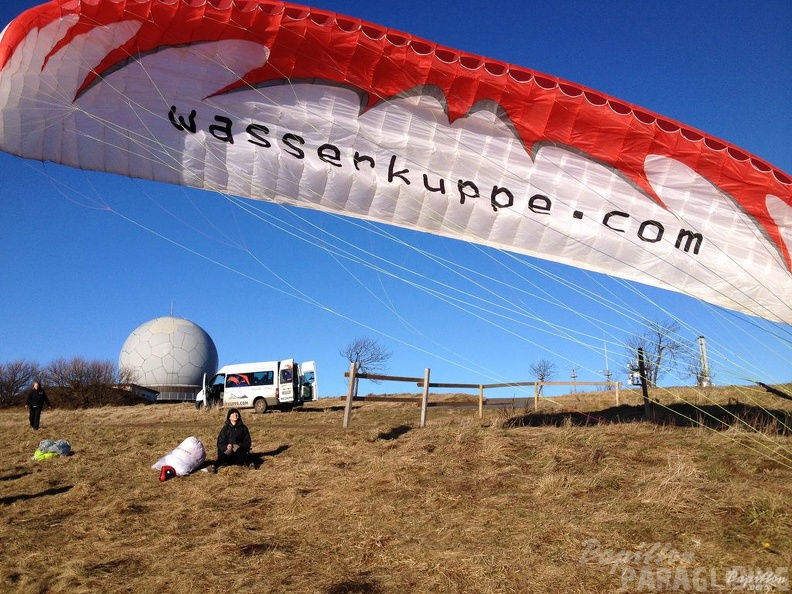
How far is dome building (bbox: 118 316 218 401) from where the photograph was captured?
43.0 metres

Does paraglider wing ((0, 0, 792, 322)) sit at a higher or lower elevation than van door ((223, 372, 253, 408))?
higher

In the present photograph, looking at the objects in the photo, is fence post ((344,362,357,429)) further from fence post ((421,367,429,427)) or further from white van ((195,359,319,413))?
white van ((195,359,319,413))

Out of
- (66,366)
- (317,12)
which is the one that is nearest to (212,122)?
(317,12)

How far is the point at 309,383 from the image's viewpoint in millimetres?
31703

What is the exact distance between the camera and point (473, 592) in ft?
16.9

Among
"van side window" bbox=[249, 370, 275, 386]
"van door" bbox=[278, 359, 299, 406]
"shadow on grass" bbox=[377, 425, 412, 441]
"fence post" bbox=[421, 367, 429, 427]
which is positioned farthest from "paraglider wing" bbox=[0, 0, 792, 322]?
"van side window" bbox=[249, 370, 275, 386]

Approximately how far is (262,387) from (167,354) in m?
16.1

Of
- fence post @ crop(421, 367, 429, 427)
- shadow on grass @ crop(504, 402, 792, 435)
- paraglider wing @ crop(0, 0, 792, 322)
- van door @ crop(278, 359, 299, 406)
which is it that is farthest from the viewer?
van door @ crop(278, 359, 299, 406)

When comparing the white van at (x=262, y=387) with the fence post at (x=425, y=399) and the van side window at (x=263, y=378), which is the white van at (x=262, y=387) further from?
the fence post at (x=425, y=399)

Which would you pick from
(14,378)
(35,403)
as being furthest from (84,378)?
(35,403)

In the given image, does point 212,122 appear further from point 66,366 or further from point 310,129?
point 66,366

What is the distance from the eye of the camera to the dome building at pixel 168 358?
43.0 meters

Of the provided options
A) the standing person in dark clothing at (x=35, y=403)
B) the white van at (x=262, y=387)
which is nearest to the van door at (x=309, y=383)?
the white van at (x=262, y=387)

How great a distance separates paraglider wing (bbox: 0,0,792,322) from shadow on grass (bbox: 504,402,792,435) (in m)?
3.98
